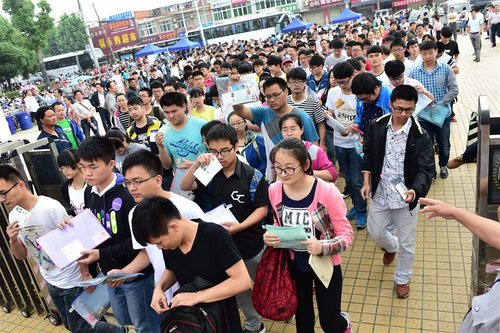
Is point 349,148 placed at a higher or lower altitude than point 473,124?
lower

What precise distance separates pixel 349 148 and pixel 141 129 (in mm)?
2506

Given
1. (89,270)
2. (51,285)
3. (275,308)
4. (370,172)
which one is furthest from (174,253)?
(370,172)

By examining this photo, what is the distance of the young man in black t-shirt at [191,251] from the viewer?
1819 millimetres

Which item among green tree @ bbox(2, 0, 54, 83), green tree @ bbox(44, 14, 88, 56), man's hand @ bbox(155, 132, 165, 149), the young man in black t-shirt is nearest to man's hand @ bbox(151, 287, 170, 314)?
the young man in black t-shirt

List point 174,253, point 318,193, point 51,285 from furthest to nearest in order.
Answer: point 51,285
point 318,193
point 174,253

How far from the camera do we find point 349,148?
4.24 meters

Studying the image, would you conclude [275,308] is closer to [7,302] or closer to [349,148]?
[349,148]

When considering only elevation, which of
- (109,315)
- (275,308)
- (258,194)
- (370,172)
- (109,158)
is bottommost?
(109,315)

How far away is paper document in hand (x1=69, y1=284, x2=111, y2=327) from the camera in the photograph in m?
2.67

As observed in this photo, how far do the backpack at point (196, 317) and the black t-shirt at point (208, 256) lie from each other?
58 millimetres

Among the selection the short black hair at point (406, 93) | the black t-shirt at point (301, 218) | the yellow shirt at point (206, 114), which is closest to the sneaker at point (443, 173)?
the short black hair at point (406, 93)

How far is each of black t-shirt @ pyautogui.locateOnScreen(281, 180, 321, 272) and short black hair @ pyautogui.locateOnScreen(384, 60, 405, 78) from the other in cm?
233

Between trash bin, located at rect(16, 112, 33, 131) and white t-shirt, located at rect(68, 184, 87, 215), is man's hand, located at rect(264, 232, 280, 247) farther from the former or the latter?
trash bin, located at rect(16, 112, 33, 131)

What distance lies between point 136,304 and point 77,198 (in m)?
1.04
